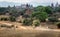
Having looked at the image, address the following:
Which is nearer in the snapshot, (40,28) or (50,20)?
(40,28)

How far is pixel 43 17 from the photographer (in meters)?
60.2

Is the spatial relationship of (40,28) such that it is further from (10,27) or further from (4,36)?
(4,36)

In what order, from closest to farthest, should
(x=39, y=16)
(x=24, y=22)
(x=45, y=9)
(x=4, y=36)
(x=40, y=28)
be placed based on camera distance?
(x=4, y=36)
(x=40, y=28)
(x=24, y=22)
(x=39, y=16)
(x=45, y=9)

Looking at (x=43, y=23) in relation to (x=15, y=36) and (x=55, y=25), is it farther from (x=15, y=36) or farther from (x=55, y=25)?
(x=15, y=36)

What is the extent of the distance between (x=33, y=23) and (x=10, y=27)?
207 inches

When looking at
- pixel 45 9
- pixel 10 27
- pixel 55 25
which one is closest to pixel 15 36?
pixel 10 27

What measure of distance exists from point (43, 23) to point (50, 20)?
392 cm

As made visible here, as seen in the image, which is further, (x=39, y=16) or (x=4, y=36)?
(x=39, y=16)

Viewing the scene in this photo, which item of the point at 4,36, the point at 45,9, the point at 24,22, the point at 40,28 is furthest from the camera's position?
the point at 45,9

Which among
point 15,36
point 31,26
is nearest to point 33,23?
point 31,26

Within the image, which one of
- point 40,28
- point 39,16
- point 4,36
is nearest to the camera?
point 4,36

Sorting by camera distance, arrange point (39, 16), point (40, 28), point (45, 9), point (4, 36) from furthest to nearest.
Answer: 1. point (45, 9)
2. point (39, 16)
3. point (40, 28)
4. point (4, 36)

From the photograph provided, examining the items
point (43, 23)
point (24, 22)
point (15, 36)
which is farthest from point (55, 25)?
point (15, 36)

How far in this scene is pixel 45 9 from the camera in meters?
73.1
